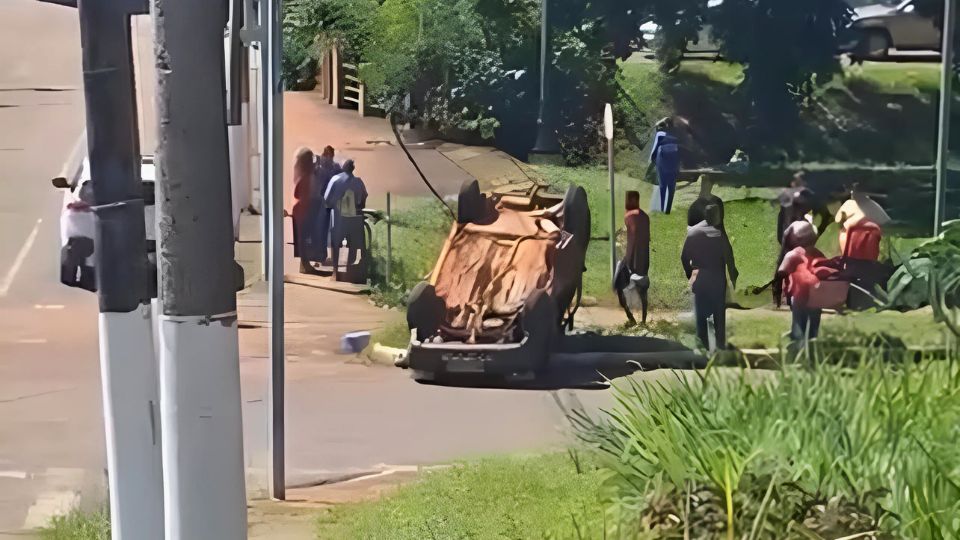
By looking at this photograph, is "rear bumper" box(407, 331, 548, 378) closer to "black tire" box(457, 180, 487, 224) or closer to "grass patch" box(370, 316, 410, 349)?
"grass patch" box(370, 316, 410, 349)

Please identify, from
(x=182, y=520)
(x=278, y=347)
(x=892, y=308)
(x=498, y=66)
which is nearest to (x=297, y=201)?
(x=498, y=66)

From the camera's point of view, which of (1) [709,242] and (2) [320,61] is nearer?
(1) [709,242]

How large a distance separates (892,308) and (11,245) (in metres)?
9.16

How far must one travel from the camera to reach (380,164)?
399 inches

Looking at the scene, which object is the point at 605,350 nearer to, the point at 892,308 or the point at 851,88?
the point at 892,308

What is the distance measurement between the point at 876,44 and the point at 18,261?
344 inches

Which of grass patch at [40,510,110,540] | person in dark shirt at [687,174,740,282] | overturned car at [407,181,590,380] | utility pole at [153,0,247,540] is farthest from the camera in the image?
person in dark shirt at [687,174,740,282]

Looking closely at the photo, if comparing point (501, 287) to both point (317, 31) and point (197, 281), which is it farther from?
point (197, 281)

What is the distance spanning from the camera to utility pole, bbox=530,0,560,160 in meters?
9.43

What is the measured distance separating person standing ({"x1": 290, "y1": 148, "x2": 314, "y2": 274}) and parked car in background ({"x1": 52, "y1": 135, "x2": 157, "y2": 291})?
187 cm

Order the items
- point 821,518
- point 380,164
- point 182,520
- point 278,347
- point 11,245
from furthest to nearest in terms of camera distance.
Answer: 1. point 11,245
2. point 380,164
3. point 278,347
4. point 821,518
5. point 182,520

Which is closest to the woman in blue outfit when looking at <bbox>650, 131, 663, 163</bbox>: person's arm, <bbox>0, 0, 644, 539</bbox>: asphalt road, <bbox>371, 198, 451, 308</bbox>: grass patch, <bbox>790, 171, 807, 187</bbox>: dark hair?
<bbox>650, 131, 663, 163</bbox>: person's arm

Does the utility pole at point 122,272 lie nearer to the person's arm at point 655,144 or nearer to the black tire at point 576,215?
the black tire at point 576,215

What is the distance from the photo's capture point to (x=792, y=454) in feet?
13.8
